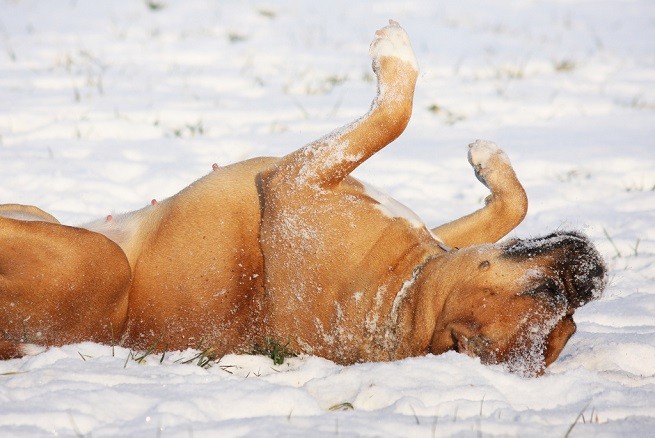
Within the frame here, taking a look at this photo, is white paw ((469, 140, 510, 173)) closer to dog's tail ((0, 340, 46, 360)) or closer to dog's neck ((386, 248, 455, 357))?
dog's neck ((386, 248, 455, 357))

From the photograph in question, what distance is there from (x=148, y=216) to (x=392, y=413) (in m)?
1.53

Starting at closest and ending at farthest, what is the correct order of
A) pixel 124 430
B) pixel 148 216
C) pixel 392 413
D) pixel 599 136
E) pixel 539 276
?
pixel 124 430
pixel 392 413
pixel 539 276
pixel 148 216
pixel 599 136

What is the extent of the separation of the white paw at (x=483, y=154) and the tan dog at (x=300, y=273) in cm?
61

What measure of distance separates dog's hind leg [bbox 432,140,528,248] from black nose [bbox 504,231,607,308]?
103 centimetres

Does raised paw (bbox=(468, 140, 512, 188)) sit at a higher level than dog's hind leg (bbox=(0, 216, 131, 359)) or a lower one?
higher

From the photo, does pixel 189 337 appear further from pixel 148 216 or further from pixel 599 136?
pixel 599 136

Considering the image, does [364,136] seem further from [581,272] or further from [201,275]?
[581,272]

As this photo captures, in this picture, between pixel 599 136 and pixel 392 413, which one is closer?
pixel 392 413

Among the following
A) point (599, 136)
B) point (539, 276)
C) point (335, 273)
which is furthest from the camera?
point (599, 136)

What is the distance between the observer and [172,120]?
6.44 meters

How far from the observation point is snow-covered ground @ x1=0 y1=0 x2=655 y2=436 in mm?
2691

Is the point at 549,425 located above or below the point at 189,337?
above

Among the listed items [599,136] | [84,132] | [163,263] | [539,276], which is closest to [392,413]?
[539,276]

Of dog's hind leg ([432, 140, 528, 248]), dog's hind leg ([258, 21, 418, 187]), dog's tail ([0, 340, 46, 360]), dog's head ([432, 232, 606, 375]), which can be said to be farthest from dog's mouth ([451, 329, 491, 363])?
dog's tail ([0, 340, 46, 360])
